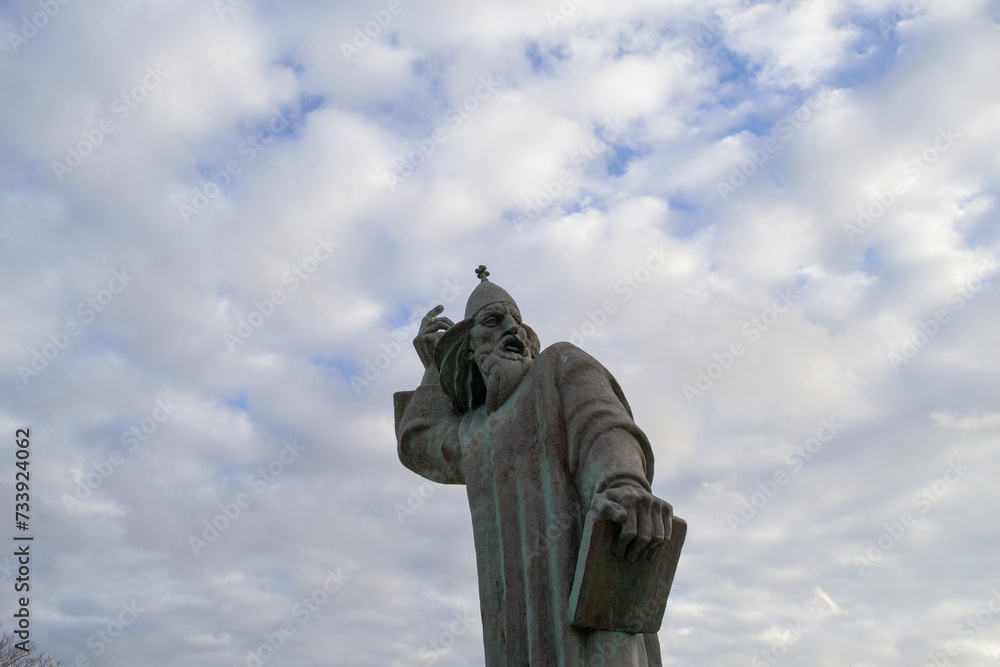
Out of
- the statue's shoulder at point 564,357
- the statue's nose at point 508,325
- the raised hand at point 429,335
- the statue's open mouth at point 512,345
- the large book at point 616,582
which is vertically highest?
the raised hand at point 429,335

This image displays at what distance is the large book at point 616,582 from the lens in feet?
14.7

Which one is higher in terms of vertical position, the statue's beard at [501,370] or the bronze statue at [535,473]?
the statue's beard at [501,370]

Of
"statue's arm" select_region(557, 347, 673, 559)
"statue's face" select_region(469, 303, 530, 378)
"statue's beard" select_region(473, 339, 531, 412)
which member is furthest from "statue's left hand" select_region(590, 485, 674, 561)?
"statue's face" select_region(469, 303, 530, 378)

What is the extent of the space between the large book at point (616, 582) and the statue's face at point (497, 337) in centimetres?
188

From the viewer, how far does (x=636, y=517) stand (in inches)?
173

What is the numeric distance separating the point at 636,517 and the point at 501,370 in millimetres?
1894

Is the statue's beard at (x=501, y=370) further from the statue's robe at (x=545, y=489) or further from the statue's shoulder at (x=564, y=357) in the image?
the statue's shoulder at (x=564, y=357)

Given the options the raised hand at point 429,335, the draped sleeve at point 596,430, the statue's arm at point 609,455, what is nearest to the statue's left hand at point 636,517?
the statue's arm at point 609,455

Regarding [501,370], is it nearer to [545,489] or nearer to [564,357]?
[564,357]

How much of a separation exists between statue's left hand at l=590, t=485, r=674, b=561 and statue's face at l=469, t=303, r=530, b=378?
1.80 meters

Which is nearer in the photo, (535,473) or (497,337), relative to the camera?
(535,473)

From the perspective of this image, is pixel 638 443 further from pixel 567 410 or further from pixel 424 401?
pixel 424 401

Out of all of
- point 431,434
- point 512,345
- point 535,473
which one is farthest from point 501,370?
point 535,473

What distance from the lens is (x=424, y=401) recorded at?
259 inches
